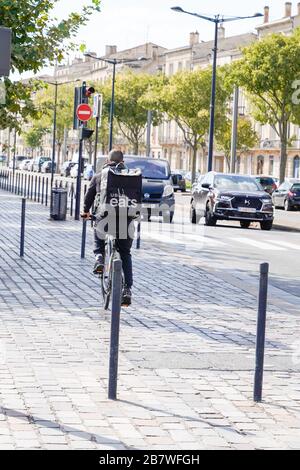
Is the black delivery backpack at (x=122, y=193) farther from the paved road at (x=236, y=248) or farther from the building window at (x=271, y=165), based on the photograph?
the building window at (x=271, y=165)

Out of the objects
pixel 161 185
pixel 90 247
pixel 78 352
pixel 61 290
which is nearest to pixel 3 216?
pixel 161 185

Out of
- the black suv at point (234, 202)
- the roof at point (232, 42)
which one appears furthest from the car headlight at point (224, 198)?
the roof at point (232, 42)

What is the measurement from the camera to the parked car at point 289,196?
48125 millimetres

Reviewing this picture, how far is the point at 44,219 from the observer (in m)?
28.6

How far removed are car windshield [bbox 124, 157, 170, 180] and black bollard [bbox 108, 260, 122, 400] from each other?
23857 millimetres

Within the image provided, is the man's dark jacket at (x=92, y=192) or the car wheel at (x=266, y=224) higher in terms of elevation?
the man's dark jacket at (x=92, y=192)

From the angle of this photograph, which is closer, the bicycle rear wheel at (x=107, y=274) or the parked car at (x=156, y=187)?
the bicycle rear wheel at (x=107, y=274)

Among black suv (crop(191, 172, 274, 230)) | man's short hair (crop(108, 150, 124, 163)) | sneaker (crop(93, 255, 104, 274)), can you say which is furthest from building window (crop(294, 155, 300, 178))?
man's short hair (crop(108, 150, 124, 163))

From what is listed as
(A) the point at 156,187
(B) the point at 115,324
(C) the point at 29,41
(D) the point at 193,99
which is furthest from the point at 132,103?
(B) the point at 115,324

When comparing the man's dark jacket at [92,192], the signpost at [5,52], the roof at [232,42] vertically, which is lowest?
the man's dark jacket at [92,192]

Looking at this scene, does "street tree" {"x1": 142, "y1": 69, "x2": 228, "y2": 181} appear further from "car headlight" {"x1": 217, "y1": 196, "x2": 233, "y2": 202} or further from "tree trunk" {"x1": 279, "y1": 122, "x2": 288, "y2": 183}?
"car headlight" {"x1": 217, "y1": 196, "x2": 233, "y2": 202}

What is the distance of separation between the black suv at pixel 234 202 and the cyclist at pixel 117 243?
17.0 m
